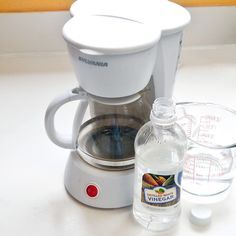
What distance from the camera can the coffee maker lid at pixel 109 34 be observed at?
0.60 meters

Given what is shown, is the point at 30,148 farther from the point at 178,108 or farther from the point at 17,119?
the point at 178,108

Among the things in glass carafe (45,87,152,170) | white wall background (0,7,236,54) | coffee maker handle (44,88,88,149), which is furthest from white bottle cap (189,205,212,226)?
white wall background (0,7,236,54)

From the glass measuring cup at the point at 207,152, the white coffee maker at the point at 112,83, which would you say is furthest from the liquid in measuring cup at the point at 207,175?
the white coffee maker at the point at 112,83

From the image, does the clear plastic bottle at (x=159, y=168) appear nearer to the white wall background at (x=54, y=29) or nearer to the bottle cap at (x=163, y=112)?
the bottle cap at (x=163, y=112)

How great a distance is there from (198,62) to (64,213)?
65cm

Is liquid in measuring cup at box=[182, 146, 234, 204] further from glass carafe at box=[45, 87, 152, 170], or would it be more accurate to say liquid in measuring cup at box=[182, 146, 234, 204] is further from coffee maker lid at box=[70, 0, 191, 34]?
coffee maker lid at box=[70, 0, 191, 34]

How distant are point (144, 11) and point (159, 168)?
25 cm

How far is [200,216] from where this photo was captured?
2.40 feet

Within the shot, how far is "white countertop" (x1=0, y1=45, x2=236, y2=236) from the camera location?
2.40 feet

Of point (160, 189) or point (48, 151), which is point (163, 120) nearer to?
point (160, 189)

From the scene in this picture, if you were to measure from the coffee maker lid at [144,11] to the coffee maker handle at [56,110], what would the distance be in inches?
5.2

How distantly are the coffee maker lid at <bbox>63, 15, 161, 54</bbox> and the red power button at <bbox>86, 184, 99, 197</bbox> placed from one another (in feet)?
0.83

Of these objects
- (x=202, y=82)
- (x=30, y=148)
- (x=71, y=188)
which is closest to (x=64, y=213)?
(x=71, y=188)

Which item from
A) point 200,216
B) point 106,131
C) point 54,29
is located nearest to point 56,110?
point 106,131
